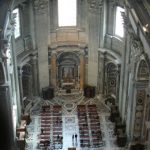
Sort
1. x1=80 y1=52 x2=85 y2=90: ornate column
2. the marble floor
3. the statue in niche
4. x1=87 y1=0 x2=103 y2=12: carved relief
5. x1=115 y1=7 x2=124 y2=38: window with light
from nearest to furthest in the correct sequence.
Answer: the marble floor < x1=115 y1=7 x2=124 y2=38: window with light < x1=87 y1=0 x2=103 y2=12: carved relief < x1=80 y1=52 x2=85 y2=90: ornate column < the statue in niche

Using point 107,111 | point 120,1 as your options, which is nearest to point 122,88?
point 107,111

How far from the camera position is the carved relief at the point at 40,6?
40344mm

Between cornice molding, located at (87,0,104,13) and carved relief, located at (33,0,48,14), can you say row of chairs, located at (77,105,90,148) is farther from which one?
carved relief, located at (33,0,48,14)

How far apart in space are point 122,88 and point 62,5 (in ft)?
30.3

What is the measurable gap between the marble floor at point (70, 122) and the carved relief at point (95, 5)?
8379 mm

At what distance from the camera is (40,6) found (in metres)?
40.7

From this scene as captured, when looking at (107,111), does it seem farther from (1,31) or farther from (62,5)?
(1,31)

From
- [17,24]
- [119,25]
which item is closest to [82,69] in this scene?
[119,25]

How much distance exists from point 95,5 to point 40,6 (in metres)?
4.66

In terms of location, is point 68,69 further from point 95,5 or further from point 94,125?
point 95,5

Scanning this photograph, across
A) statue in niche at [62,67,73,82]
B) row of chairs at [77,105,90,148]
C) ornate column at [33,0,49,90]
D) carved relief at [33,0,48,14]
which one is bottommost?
row of chairs at [77,105,90,148]

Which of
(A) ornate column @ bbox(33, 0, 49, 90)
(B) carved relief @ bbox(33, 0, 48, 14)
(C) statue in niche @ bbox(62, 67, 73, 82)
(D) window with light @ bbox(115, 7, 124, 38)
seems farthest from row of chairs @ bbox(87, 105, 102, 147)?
(B) carved relief @ bbox(33, 0, 48, 14)

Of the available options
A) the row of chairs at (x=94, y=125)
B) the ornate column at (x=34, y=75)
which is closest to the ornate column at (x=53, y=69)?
the ornate column at (x=34, y=75)

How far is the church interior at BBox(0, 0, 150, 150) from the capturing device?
1373 inches
